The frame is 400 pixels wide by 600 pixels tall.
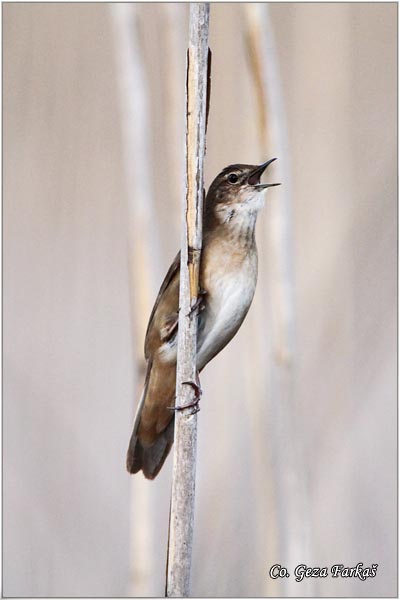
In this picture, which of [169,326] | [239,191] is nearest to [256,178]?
[239,191]

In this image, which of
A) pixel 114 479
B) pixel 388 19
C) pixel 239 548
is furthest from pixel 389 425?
pixel 388 19

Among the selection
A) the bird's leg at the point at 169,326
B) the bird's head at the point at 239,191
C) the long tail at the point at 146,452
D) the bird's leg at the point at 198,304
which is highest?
the bird's head at the point at 239,191

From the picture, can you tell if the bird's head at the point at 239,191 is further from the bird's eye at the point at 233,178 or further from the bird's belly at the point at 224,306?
the bird's belly at the point at 224,306

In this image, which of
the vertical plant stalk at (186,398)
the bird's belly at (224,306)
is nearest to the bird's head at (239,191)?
the bird's belly at (224,306)

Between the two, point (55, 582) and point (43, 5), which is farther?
point (43, 5)

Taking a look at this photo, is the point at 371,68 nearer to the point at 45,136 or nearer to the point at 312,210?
the point at 312,210

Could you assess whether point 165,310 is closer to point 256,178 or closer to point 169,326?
point 169,326
